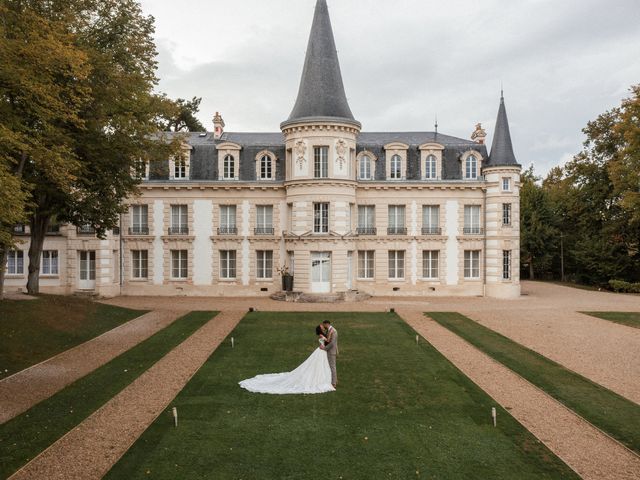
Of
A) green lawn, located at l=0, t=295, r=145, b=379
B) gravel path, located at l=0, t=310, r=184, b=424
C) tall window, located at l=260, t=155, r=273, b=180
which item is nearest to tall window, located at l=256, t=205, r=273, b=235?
tall window, located at l=260, t=155, r=273, b=180

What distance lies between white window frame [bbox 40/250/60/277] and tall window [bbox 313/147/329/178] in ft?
60.5

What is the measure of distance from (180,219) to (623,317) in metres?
27.7

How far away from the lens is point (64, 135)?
17.4 metres

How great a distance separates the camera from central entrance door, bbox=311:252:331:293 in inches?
1240

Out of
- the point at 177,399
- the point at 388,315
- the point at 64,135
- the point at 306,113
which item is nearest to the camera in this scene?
the point at 177,399

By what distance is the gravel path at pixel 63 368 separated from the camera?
1209cm

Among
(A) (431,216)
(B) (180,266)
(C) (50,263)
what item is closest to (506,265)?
(A) (431,216)

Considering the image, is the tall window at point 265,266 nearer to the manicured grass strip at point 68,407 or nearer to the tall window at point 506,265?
the manicured grass strip at point 68,407

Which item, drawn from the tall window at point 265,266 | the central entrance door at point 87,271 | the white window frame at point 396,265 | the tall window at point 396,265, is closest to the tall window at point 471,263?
the white window frame at point 396,265

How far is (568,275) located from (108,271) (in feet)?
149

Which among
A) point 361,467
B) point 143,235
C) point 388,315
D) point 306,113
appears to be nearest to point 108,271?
point 143,235

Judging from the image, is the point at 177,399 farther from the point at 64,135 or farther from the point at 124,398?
the point at 64,135

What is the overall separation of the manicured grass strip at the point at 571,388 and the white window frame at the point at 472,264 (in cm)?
1411

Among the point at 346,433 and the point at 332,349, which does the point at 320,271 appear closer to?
the point at 332,349
